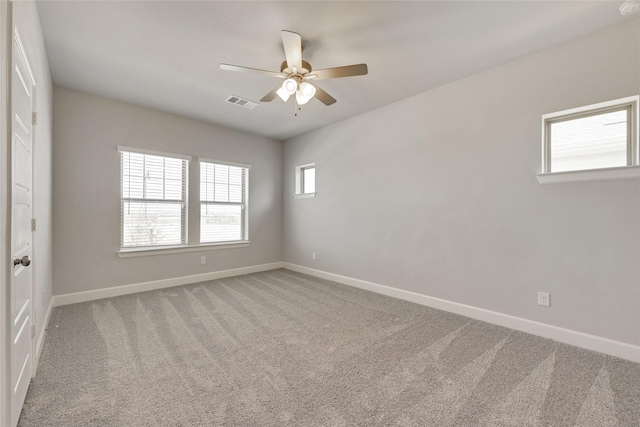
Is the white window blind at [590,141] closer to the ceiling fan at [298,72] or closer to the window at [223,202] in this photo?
the ceiling fan at [298,72]

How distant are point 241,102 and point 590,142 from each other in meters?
3.86

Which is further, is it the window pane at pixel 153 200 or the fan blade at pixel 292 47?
the window pane at pixel 153 200

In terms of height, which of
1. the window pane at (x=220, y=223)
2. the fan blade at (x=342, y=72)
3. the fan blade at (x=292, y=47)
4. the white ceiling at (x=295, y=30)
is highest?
the white ceiling at (x=295, y=30)

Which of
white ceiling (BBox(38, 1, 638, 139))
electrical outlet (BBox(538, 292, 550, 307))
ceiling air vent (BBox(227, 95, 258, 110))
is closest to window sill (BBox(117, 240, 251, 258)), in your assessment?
white ceiling (BBox(38, 1, 638, 139))

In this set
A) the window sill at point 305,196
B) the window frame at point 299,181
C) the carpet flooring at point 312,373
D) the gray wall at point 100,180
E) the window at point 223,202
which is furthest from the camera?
the window frame at point 299,181

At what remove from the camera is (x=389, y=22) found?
2.22m

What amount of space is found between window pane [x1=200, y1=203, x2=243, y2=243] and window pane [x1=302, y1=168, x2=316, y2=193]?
4.35 feet

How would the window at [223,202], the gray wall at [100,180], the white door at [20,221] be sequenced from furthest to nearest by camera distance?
the window at [223,202] → the gray wall at [100,180] → the white door at [20,221]

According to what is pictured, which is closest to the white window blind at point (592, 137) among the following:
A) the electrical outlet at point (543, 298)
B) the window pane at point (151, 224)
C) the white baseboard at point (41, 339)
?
the electrical outlet at point (543, 298)

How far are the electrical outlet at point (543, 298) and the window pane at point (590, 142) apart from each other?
1.19 m

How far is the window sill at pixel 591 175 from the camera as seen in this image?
7.10 ft

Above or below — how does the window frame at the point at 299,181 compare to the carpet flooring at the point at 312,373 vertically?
above

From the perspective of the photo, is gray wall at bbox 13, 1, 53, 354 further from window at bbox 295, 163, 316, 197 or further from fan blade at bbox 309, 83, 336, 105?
window at bbox 295, 163, 316, 197

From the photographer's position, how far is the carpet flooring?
1.59m
